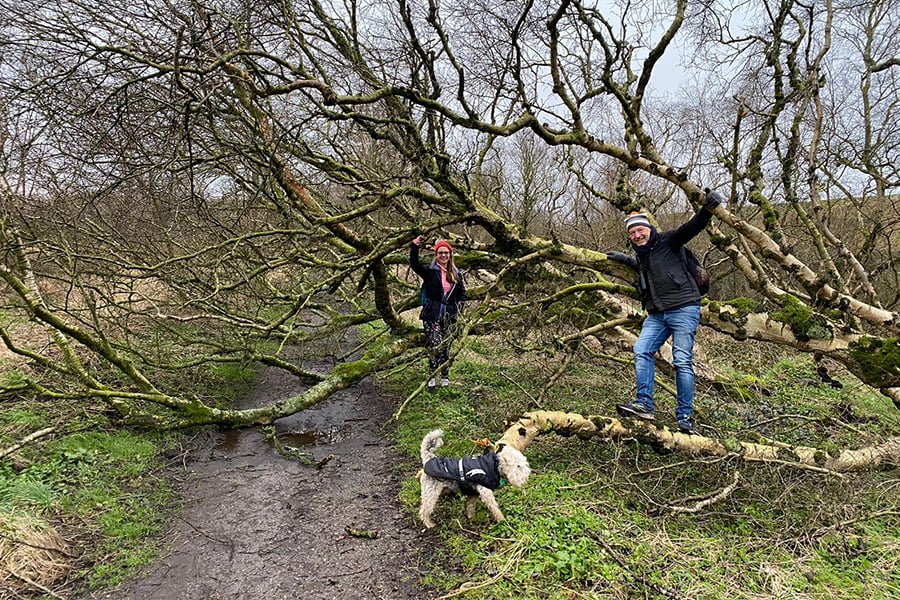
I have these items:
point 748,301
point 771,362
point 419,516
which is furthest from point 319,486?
point 771,362

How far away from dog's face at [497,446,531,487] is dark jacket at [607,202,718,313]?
2.00m

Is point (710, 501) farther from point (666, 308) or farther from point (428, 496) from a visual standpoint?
point (428, 496)

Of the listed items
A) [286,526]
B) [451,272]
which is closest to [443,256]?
[451,272]

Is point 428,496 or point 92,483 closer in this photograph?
point 428,496

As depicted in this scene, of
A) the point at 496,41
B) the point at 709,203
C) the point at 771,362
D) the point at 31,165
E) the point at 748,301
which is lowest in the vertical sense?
the point at 771,362

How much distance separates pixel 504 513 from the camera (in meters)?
4.14

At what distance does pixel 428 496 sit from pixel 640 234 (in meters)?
3.01

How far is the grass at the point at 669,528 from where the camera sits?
3307 millimetres

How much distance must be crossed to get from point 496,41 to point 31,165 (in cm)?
508

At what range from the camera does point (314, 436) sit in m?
6.54

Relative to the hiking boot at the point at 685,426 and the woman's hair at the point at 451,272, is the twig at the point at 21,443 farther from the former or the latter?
the hiking boot at the point at 685,426

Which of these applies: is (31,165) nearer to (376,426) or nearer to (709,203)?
(376,426)

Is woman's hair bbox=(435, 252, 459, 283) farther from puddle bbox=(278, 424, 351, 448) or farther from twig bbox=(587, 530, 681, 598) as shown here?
twig bbox=(587, 530, 681, 598)

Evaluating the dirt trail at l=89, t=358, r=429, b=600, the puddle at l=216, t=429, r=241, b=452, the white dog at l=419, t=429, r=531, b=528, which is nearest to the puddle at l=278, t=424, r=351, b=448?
the dirt trail at l=89, t=358, r=429, b=600
